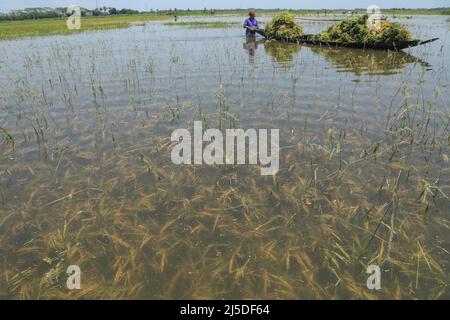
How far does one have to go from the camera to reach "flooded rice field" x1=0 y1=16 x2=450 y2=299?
364cm

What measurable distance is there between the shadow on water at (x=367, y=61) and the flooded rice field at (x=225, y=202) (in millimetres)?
3558

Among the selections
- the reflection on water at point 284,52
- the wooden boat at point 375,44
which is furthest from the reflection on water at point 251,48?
the wooden boat at point 375,44

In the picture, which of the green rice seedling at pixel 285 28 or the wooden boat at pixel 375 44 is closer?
the wooden boat at pixel 375 44

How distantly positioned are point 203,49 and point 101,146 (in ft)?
45.1

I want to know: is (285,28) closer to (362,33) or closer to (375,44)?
(362,33)

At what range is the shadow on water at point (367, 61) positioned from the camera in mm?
13133

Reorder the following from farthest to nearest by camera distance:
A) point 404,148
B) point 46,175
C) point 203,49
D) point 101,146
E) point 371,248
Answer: point 203,49, point 101,146, point 404,148, point 46,175, point 371,248

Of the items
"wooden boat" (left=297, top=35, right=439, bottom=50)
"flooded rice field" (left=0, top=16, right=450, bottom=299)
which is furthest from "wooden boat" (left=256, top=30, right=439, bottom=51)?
"flooded rice field" (left=0, top=16, right=450, bottom=299)

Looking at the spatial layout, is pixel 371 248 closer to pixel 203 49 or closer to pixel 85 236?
pixel 85 236

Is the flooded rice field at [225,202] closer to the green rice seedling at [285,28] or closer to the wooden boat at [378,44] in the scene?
the wooden boat at [378,44]

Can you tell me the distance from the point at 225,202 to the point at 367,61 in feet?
43.8
